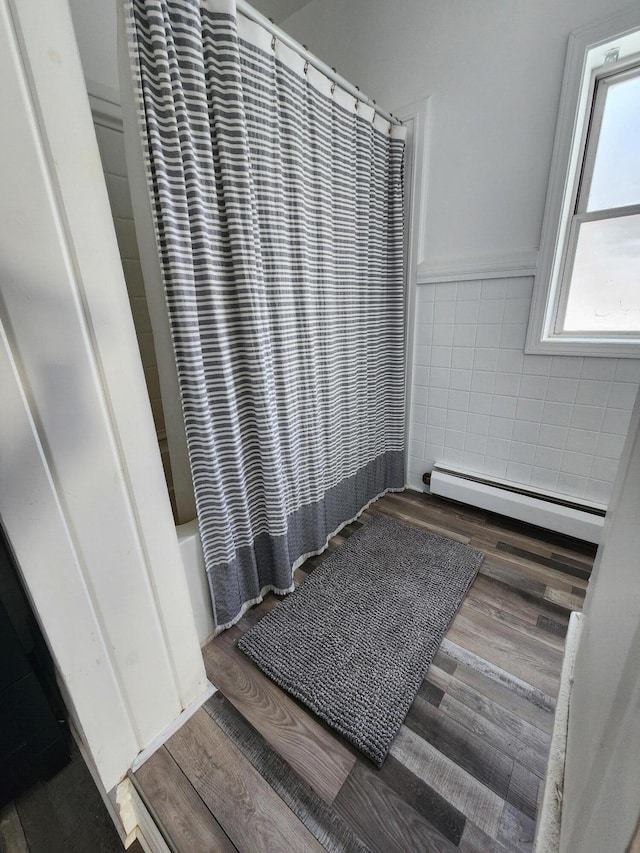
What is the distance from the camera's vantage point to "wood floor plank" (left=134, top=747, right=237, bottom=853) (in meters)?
0.76

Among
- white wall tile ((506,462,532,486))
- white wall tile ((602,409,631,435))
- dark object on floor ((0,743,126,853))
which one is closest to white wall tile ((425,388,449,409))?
white wall tile ((506,462,532,486))

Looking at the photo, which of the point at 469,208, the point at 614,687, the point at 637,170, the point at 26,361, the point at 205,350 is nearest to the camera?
the point at 614,687

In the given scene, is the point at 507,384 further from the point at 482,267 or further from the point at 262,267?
the point at 262,267

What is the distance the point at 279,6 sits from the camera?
1800 millimetres

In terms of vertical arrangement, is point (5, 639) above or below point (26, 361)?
below

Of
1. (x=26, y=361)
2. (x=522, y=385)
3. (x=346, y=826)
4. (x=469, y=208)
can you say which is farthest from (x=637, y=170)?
(x=346, y=826)

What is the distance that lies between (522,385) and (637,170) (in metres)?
0.90

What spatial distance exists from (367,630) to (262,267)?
52.9 inches

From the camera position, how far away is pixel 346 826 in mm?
777

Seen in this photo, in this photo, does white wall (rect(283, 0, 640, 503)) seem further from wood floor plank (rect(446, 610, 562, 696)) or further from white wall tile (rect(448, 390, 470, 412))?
wood floor plank (rect(446, 610, 562, 696))

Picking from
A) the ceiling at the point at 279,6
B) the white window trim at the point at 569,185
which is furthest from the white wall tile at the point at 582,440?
the ceiling at the point at 279,6

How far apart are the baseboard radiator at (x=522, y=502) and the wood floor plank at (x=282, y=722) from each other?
1300 millimetres

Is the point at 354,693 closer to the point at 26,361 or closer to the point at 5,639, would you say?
the point at 5,639

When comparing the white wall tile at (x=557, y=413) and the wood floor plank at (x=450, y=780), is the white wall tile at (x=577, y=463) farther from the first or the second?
the wood floor plank at (x=450, y=780)
